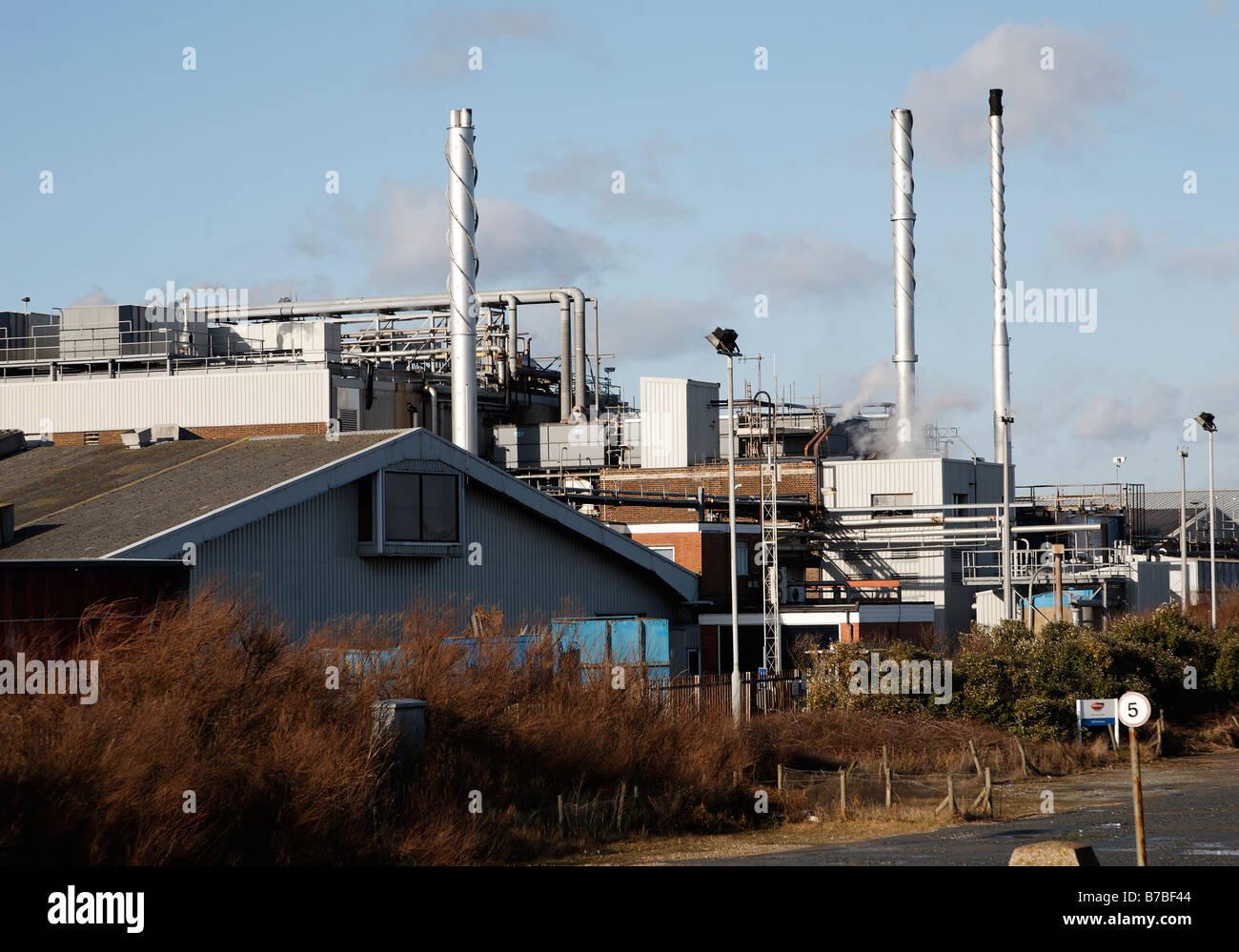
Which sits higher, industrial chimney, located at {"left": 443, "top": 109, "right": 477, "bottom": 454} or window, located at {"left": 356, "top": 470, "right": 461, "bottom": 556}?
industrial chimney, located at {"left": 443, "top": 109, "right": 477, "bottom": 454}

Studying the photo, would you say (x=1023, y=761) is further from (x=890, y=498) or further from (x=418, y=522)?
(x=890, y=498)

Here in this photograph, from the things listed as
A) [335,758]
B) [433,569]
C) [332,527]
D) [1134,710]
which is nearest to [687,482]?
[433,569]

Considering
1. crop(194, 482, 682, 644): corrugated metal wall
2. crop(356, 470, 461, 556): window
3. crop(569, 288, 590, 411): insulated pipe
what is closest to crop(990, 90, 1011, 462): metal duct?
crop(569, 288, 590, 411): insulated pipe

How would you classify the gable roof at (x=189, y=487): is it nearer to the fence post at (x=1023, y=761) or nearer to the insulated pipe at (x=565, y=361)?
the fence post at (x=1023, y=761)

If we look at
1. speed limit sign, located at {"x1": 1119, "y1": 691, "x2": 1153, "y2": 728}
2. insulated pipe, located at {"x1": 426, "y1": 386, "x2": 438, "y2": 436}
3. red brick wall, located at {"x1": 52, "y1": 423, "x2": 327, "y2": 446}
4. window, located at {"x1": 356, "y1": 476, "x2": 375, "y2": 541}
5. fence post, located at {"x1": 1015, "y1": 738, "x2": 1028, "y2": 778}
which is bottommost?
fence post, located at {"x1": 1015, "y1": 738, "x2": 1028, "y2": 778}

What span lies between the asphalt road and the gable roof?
473 inches

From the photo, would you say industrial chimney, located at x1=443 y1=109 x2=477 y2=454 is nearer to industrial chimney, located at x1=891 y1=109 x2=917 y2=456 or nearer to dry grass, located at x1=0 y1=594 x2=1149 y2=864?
industrial chimney, located at x1=891 y1=109 x2=917 y2=456

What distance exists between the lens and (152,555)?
26062 millimetres

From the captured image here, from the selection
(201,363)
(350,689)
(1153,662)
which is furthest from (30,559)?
(201,363)

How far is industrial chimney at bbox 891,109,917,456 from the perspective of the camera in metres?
63.7
